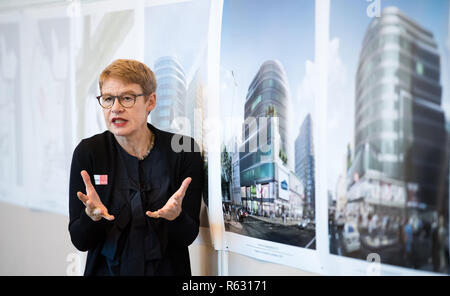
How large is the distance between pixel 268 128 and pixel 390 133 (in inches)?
16.5

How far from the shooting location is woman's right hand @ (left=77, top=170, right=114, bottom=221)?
48.4 inches

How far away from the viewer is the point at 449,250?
3.02ft

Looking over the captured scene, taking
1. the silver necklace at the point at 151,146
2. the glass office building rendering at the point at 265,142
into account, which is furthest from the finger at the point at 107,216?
the glass office building rendering at the point at 265,142

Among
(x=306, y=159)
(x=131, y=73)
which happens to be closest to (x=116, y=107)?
(x=131, y=73)

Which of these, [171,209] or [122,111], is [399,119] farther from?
[122,111]

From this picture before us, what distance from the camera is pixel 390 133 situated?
0.98 meters

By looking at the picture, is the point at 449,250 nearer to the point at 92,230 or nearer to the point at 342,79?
the point at 342,79

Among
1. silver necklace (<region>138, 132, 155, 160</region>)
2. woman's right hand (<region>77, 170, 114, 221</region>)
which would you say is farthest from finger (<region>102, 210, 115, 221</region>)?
silver necklace (<region>138, 132, 155, 160</region>)

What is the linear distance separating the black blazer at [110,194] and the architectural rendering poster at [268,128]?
0.13 metres

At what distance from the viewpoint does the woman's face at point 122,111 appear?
Answer: 4.40 feet

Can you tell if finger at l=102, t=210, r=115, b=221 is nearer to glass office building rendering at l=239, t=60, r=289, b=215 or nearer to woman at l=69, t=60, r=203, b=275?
woman at l=69, t=60, r=203, b=275

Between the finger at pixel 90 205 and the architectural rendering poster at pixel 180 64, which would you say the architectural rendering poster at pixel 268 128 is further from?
the finger at pixel 90 205

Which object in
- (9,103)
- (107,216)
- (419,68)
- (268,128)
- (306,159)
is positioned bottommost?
(107,216)
